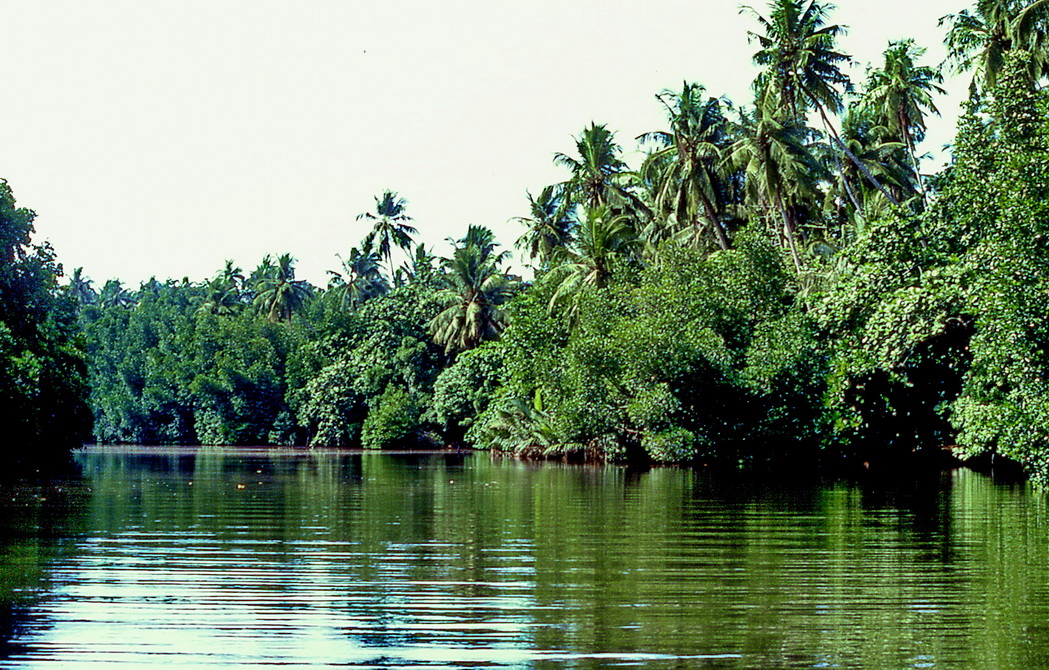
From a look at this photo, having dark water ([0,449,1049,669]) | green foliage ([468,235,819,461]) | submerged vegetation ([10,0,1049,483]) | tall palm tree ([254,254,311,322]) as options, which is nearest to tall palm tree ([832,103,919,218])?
submerged vegetation ([10,0,1049,483])

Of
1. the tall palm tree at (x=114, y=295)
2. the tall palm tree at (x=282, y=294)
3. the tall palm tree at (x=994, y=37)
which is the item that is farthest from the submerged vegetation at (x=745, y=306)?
the tall palm tree at (x=114, y=295)

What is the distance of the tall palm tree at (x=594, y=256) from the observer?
128 feet

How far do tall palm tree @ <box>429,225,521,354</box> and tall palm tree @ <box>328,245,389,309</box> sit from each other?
12.9 metres

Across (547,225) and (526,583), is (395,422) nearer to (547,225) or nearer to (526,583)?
(547,225)

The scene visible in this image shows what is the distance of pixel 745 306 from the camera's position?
3419cm

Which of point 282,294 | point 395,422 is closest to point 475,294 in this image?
point 395,422

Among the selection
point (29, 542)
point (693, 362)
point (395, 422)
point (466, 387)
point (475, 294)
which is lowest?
point (29, 542)

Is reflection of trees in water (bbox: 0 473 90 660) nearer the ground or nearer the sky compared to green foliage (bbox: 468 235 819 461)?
nearer the ground

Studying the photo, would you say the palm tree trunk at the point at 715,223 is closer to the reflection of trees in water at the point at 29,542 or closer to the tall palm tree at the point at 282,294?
the reflection of trees in water at the point at 29,542

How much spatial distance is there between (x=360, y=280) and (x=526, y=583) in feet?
190

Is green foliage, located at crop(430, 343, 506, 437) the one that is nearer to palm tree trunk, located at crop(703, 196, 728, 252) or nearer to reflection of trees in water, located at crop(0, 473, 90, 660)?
palm tree trunk, located at crop(703, 196, 728, 252)

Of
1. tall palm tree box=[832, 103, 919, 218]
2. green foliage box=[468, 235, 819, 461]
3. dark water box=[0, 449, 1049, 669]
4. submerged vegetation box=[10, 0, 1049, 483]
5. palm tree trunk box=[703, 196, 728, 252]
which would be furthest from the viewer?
palm tree trunk box=[703, 196, 728, 252]

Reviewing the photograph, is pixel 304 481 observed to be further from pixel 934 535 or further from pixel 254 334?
pixel 254 334

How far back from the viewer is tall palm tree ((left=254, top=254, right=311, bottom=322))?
69.2 metres
